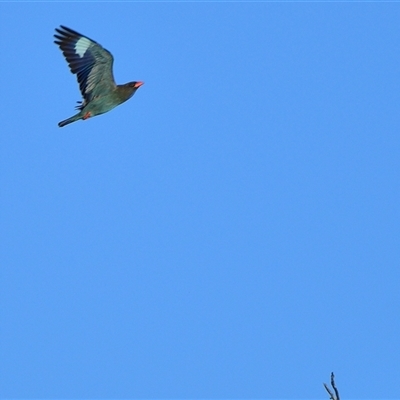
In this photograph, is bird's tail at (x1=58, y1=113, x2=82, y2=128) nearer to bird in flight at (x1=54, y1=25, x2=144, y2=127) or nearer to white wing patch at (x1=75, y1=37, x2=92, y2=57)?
bird in flight at (x1=54, y1=25, x2=144, y2=127)

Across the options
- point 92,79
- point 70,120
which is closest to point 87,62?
point 92,79

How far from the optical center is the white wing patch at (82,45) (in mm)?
16469

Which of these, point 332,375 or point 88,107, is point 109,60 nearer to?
point 88,107

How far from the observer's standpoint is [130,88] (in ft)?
55.5

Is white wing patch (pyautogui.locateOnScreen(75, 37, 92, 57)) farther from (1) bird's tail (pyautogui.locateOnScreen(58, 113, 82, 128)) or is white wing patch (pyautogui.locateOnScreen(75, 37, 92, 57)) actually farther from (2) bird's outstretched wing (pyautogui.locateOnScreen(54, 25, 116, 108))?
(1) bird's tail (pyautogui.locateOnScreen(58, 113, 82, 128))

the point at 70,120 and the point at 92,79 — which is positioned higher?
the point at 92,79

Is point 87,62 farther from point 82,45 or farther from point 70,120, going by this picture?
point 70,120

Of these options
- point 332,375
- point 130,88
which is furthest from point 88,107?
point 332,375

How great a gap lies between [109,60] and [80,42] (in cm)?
62

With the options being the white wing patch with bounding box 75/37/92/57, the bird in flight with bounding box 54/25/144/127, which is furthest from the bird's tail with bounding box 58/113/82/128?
the white wing patch with bounding box 75/37/92/57

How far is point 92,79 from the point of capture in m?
16.9

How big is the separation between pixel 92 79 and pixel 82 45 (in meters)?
0.69

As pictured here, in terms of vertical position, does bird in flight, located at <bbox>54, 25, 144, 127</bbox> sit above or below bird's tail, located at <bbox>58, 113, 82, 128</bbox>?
above

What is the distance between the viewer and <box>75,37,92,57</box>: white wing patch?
16469mm
